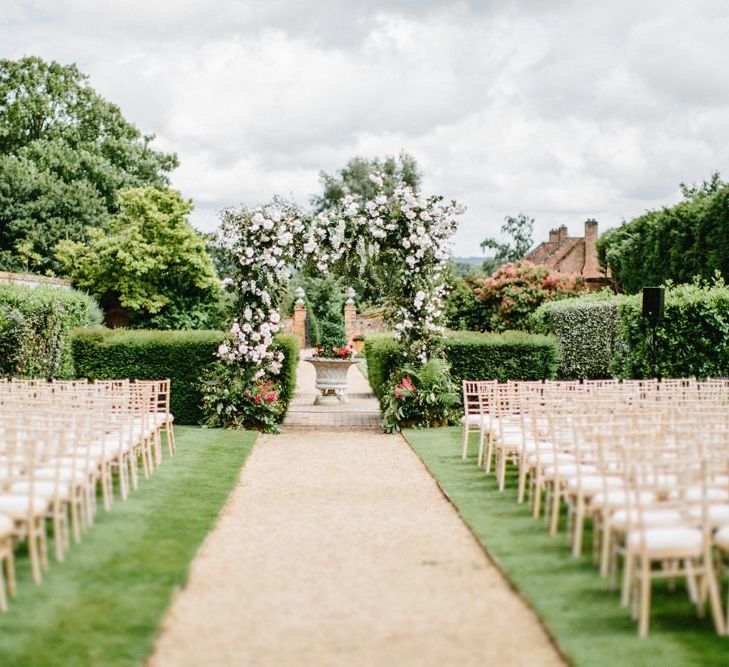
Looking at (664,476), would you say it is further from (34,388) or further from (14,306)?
(14,306)

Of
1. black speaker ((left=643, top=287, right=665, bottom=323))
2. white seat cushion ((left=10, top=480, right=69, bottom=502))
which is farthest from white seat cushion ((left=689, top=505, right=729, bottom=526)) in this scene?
black speaker ((left=643, top=287, right=665, bottom=323))

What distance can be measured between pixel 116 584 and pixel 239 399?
8817mm

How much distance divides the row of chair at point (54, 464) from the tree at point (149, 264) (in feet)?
69.6

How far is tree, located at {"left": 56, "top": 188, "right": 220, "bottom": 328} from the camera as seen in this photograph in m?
31.8

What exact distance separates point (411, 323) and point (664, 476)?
8.60 m

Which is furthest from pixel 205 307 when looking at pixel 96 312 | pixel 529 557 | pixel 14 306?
pixel 529 557

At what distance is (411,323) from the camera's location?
14953 mm

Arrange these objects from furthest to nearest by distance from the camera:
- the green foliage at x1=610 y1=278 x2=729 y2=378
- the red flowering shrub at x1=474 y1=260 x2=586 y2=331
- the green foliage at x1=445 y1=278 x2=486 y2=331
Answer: the green foliage at x1=445 y1=278 x2=486 y2=331
the red flowering shrub at x1=474 y1=260 x2=586 y2=331
the green foliage at x1=610 y1=278 x2=729 y2=378

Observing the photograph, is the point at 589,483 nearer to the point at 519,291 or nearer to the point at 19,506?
the point at 19,506

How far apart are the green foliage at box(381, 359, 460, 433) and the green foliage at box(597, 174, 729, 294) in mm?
11638

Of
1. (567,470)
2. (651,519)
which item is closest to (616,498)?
(651,519)

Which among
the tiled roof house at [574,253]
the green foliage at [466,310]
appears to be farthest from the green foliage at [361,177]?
the green foliage at [466,310]

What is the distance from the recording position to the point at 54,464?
7.38m

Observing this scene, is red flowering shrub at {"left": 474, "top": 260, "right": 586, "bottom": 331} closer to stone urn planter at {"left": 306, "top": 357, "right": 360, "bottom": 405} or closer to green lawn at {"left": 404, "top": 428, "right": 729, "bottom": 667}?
stone urn planter at {"left": 306, "top": 357, "right": 360, "bottom": 405}
